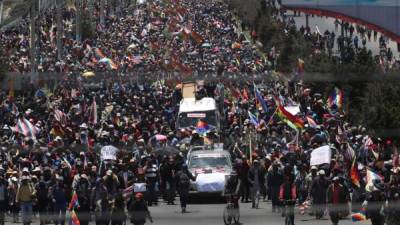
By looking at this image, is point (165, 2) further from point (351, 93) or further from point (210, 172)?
point (351, 93)

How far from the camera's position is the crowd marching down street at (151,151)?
641cm

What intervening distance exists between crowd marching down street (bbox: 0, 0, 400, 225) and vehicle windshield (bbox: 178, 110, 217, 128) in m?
2.37

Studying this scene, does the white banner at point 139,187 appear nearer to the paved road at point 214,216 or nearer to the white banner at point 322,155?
the paved road at point 214,216

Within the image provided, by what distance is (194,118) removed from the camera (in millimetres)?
17250

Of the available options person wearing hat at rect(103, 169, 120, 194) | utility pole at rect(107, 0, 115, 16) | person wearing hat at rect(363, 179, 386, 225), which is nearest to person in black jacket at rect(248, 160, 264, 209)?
person wearing hat at rect(103, 169, 120, 194)

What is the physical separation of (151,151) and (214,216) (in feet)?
21.8

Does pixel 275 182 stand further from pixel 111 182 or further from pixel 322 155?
pixel 322 155

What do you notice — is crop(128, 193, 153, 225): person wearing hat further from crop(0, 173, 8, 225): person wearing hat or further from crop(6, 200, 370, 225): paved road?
crop(0, 173, 8, 225): person wearing hat

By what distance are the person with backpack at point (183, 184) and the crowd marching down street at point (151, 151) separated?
15 mm

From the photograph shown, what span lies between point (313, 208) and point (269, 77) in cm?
593

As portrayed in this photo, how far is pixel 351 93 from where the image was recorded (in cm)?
540

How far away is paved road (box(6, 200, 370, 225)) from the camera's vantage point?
1137 cm

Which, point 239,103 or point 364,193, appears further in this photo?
point 239,103

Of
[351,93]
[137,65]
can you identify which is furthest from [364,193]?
[351,93]
